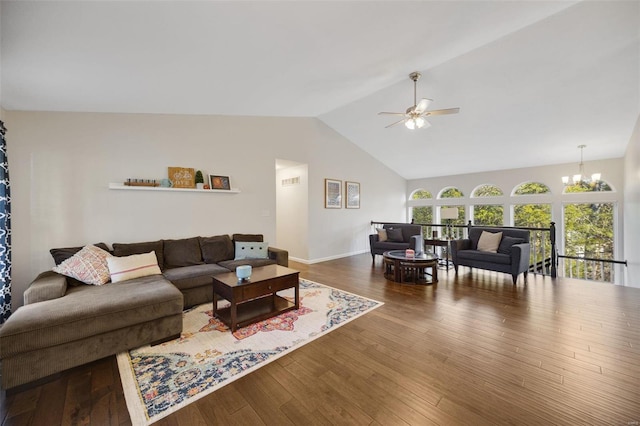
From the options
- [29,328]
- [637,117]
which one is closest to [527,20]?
[637,117]

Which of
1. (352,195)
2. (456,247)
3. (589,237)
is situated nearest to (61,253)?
(352,195)

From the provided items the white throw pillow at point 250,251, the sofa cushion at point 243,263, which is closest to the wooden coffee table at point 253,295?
the sofa cushion at point 243,263

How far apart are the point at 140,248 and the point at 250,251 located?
1504mm

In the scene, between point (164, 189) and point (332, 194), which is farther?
point (332, 194)

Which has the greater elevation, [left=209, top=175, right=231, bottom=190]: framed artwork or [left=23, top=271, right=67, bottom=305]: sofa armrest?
[left=209, top=175, right=231, bottom=190]: framed artwork

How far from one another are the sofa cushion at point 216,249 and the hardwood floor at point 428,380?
6.33 ft

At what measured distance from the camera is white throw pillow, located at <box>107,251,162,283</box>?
9.23 ft

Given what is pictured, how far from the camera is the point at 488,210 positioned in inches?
Answer: 293

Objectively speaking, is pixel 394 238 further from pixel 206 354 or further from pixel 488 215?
pixel 206 354

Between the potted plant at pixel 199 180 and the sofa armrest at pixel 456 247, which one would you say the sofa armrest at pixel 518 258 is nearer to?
the sofa armrest at pixel 456 247

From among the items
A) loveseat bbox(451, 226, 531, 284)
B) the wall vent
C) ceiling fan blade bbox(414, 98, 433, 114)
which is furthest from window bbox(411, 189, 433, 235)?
ceiling fan blade bbox(414, 98, 433, 114)

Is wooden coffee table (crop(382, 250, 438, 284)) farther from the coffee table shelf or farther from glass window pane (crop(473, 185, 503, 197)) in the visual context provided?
glass window pane (crop(473, 185, 503, 197))

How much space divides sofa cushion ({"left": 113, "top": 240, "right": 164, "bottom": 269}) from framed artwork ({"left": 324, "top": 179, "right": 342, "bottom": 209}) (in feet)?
12.0

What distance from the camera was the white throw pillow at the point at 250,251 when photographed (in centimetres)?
407
